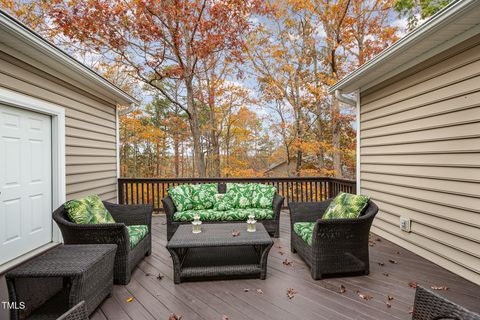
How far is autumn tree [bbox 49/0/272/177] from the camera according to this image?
6.83 m

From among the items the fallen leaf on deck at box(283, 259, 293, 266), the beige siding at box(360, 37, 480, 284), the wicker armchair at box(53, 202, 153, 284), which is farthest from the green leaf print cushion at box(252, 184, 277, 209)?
the wicker armchair at box(53, 202, 153, 284)

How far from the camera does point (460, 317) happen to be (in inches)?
36.4

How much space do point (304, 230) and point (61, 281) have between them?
2501mm

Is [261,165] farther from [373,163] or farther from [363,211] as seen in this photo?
[363,211]

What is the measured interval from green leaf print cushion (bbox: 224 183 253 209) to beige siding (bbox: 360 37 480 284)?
6.87 ft

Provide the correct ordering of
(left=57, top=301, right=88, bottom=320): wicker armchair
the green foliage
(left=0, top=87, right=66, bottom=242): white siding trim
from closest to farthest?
(left=57, top=301, right=88, bottom=320): wicker armchair < (left=0, top=87, right=66, bottom=242): white siding trim < the green foliage

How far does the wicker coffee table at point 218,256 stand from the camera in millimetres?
2680

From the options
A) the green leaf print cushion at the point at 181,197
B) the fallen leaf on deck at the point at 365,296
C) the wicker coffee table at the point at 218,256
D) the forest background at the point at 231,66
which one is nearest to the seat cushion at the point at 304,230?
the wicker coffee table at the point at 218,256

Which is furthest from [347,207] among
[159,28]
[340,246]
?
[159,28]

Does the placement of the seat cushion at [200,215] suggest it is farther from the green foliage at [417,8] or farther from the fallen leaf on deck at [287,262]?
the green foliage at [417,8]

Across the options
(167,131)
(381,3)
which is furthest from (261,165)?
(381,3)

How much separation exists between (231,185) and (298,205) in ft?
4.89

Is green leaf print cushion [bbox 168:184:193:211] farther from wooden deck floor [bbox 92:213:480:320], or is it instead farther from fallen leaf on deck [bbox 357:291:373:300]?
fallen leaf on deck [bbox 357:291:373:300]

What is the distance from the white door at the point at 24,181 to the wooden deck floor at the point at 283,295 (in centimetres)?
154
